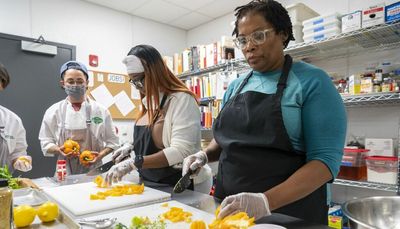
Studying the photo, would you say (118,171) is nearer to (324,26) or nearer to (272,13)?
(272,13)

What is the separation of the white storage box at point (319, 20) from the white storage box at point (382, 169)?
1.21m

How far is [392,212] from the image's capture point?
91cm

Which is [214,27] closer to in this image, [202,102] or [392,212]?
[202,102]

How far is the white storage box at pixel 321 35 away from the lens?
2389 millimetres

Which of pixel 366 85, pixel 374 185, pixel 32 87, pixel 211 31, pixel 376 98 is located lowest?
pixel 374 185

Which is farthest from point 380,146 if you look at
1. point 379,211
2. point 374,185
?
point 379,211

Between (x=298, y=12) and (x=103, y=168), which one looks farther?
(x=298, y=12)

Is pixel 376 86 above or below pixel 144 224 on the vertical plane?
above

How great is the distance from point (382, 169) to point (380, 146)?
214 mm

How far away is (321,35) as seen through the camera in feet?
8.04

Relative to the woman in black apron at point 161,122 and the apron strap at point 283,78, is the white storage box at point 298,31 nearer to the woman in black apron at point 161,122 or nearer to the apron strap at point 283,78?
the woman in black apron at point 161,122

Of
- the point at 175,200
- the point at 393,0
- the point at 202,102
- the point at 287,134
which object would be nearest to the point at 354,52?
the point at 393,0

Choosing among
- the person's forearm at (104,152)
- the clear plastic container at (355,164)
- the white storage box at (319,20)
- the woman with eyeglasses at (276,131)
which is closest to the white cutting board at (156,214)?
the woman with eyeglasses at (276,131)

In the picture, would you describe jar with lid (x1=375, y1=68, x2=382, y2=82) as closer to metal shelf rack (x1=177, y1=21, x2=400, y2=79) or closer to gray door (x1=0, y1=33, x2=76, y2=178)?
metal shelf rack (x1=177, y1=21, x2=400, y2=79)
